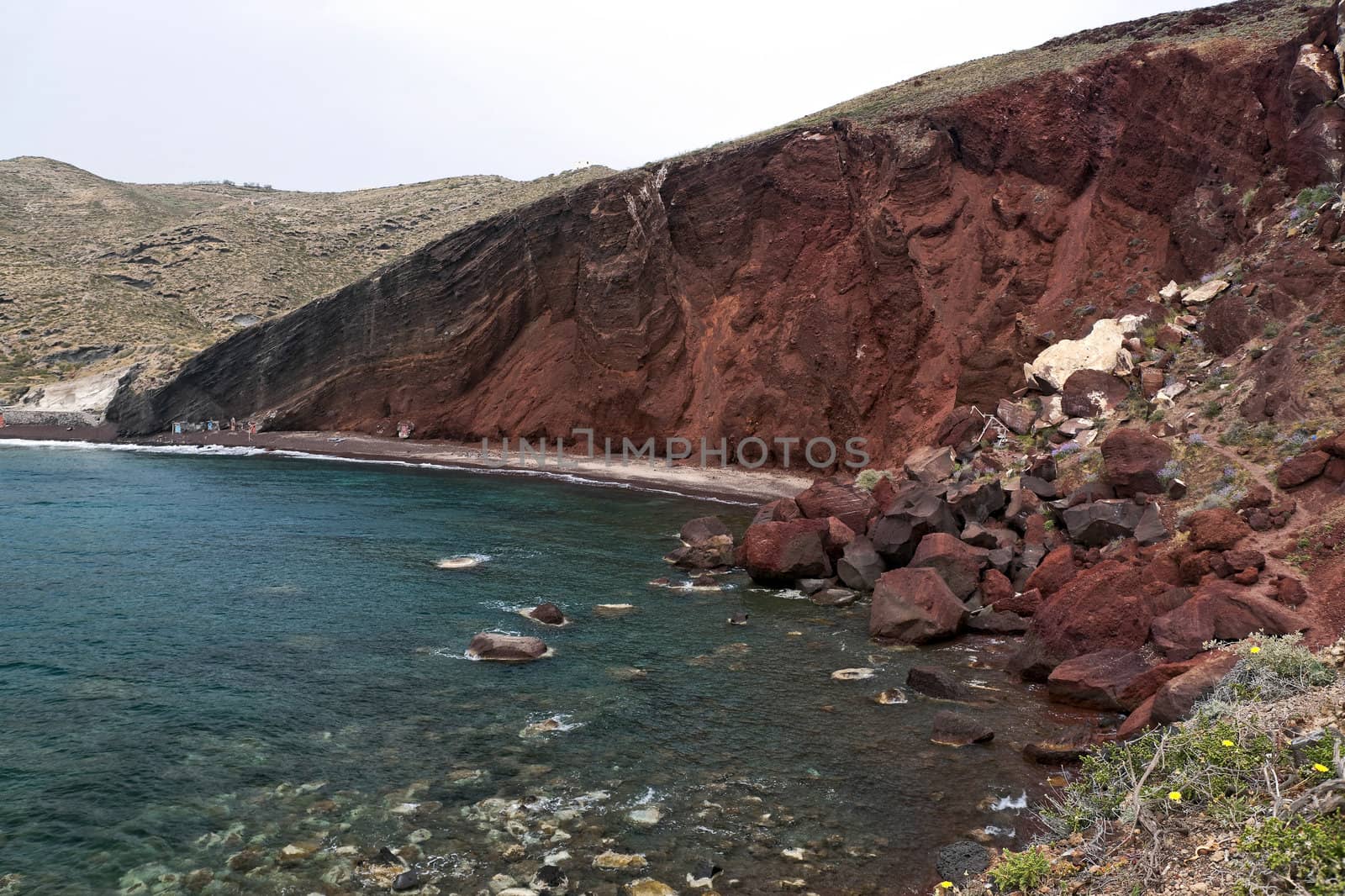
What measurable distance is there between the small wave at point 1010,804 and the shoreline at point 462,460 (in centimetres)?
2623

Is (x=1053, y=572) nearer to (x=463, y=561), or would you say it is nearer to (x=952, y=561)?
(x=952, y=561)

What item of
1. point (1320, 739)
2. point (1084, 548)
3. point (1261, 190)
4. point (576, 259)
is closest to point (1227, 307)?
point (1261, 190)

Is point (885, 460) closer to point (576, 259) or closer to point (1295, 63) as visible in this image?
point (1295, 63)

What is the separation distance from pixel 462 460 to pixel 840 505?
3127cm

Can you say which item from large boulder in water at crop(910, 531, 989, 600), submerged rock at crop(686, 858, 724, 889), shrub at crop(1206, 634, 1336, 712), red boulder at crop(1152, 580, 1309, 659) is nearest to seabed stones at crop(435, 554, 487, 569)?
large boulder in water at crop(910, 531, 989, 600)

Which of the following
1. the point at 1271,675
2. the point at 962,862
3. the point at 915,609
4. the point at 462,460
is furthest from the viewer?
the point at 462,460

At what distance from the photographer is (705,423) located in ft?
154

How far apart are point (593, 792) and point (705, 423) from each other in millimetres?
36363

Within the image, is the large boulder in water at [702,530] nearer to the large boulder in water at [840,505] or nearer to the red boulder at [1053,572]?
the large boulder in water at [840,505]

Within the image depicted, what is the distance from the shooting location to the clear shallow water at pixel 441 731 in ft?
32.3

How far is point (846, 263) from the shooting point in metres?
42.6

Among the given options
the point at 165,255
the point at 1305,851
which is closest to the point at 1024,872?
the point at 1305,851

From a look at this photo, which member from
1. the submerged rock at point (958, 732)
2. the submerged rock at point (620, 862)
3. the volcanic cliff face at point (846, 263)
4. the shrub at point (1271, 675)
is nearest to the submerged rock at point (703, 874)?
the submerged rock at point (620, 862)

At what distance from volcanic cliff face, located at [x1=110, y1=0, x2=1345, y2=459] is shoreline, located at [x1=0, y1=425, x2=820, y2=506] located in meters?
2.02
